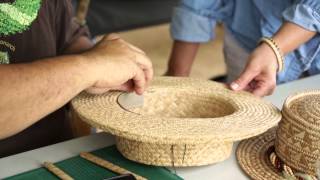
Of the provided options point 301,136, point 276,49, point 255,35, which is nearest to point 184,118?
point 301,136

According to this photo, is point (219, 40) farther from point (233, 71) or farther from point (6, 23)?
point (6, 23)

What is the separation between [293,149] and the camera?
0.67m

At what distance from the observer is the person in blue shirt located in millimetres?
894

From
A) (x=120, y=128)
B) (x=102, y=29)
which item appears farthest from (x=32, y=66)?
(x=102, y=29)

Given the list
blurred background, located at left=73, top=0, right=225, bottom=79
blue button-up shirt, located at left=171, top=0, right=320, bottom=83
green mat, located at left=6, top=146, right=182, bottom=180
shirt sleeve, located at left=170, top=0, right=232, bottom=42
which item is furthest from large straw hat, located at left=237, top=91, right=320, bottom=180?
blurred background, located at left=73, top=0, right=225, bottom=79

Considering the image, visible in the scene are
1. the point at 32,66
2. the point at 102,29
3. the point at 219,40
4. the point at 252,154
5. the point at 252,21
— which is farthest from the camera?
the point at 219,40

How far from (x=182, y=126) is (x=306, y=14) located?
0.49 m

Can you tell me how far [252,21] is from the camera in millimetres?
1215

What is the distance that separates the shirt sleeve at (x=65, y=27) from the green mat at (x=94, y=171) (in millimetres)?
317

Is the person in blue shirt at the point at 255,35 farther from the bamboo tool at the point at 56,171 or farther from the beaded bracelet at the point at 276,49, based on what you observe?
the bamboo tool at the point at 56,171

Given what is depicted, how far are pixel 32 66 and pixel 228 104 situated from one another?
1.07ft

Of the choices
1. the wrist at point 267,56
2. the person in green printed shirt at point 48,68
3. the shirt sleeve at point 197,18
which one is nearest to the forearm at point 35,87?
the person in green printed shirt at point 48,68

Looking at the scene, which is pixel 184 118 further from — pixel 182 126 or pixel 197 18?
pixel 197 18

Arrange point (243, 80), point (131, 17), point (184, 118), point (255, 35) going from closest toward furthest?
point (184, 118)
point (243, 80)
point (255, 35)
point (131, 17)
